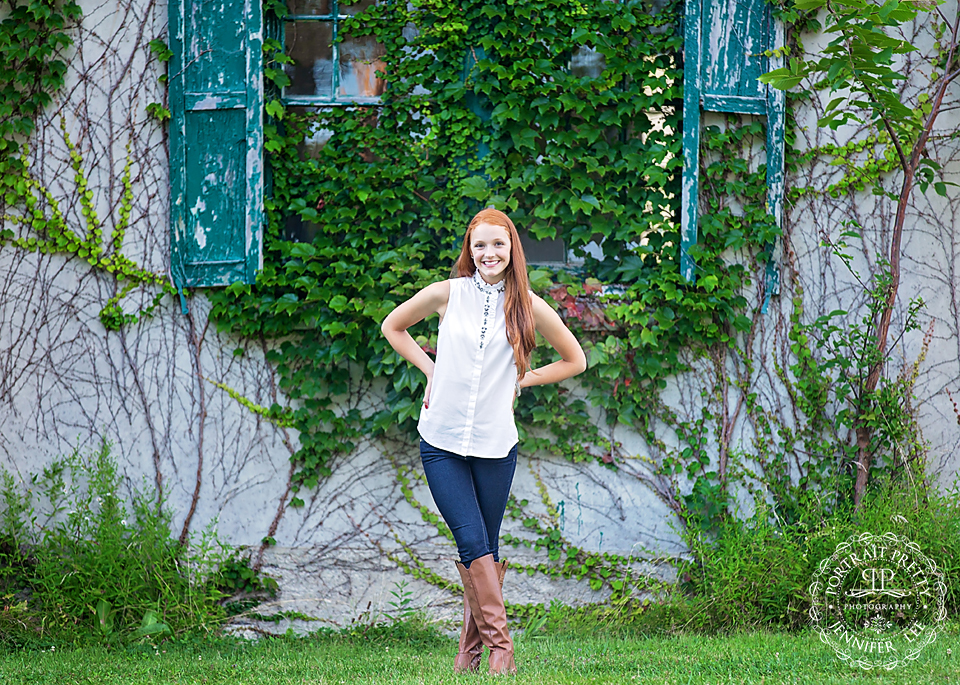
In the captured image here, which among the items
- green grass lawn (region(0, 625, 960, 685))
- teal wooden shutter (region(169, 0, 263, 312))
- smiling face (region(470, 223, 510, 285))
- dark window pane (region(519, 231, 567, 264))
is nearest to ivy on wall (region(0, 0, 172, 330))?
teal wooden shutter (region(169, 0, 263, 312))

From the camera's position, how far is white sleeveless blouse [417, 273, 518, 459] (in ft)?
9.45

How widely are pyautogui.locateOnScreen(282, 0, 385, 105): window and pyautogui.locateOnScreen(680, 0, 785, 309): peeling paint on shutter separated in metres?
1.63

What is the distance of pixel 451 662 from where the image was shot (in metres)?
3.38

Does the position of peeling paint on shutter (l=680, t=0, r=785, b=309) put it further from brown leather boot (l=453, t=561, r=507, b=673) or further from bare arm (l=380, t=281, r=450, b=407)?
brown leather boot (l=453, t=561, r=507, b=673)

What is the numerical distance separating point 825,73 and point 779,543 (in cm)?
245

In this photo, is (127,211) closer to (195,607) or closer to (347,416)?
(347,416)

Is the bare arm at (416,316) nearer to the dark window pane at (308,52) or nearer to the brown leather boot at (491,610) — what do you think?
the brown leather boot at (491,610)

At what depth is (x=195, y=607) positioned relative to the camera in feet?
13.2

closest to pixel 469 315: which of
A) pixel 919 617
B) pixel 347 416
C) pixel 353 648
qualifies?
pixel 347 416

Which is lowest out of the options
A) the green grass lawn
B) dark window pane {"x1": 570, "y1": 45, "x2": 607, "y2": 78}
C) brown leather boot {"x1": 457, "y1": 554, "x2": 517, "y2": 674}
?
the green grass lawn

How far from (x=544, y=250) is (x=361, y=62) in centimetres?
141

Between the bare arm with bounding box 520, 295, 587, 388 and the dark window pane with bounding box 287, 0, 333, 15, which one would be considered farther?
the dark window pane with bounding box 287, 0, 333, 15

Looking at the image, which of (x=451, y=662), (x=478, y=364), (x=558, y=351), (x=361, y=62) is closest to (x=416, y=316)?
(x=478, y=364)

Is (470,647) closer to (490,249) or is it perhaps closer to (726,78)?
(490,249)
